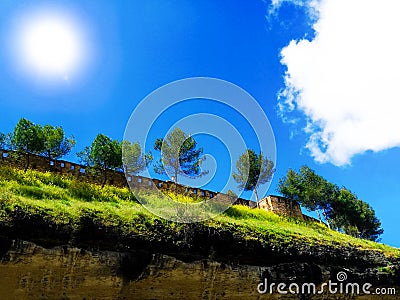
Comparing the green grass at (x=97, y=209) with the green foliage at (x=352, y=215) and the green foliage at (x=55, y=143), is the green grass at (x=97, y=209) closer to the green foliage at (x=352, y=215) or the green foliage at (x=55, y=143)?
the green foliage at (x=55, y=143)

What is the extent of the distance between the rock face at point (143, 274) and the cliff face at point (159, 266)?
3 centimetres

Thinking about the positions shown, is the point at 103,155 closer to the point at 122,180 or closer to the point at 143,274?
the point at 122,180

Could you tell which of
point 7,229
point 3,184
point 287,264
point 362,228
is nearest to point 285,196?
point 362,228

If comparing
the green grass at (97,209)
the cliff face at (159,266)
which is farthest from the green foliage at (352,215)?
the cliff face at (159,266)

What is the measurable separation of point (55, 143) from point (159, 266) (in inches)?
630

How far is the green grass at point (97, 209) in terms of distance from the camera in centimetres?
1247

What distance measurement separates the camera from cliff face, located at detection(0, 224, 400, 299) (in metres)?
11.5

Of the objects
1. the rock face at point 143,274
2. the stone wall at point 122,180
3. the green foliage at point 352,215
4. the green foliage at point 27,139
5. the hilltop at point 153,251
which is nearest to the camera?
the rock face at point 143,274

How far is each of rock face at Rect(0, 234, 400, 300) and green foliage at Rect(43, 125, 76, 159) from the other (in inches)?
597

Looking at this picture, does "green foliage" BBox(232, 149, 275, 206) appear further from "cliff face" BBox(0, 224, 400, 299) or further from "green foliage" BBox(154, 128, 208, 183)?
"cliff face" BBox(0, 224, 400, 299)

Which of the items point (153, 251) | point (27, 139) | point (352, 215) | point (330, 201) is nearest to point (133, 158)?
point (27, 139)

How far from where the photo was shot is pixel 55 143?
26.0 metres

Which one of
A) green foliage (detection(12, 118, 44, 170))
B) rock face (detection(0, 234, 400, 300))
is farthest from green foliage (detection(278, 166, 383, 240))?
green foliage (detection(12, 118, 44, 170))

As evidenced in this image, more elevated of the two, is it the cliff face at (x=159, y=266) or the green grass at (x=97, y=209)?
the green grass at (x=97, y=209)
